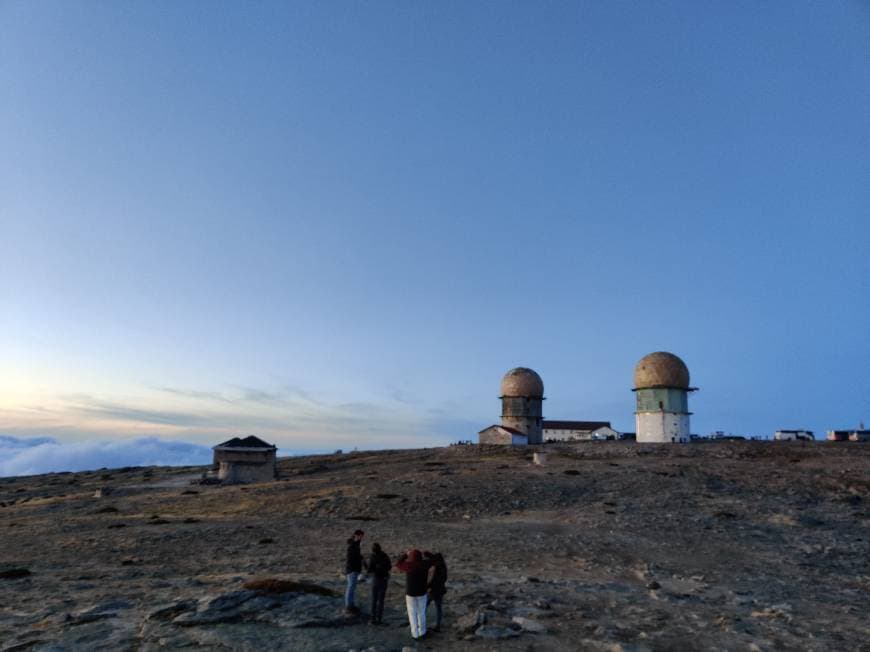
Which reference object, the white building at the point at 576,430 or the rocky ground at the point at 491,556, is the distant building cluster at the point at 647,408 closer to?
the white building at the point at 576,430

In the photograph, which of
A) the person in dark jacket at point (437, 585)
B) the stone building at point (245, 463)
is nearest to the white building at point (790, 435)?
the stone building at point (245, 463)

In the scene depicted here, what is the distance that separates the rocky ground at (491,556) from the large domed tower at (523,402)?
22.8 metres

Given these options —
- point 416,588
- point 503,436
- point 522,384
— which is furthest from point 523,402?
point 416,588

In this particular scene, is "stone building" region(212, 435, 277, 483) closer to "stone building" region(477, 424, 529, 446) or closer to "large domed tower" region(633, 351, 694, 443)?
"stone building" region(477, 424, 529, 446)

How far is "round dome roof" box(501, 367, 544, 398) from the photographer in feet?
238

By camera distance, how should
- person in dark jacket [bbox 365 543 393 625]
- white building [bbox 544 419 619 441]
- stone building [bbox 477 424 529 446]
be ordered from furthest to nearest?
white building [bbox 544 419 619 441] → stone building [bbox 477 424 529 446] → person in dark jacket [bbox 365 543 393 625]

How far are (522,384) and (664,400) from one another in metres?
17.5

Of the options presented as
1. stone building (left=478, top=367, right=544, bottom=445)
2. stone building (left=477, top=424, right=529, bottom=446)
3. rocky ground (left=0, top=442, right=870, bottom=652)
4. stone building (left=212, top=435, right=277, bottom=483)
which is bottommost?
rocky ground (left=0, top=442, right=870, bottom=652)

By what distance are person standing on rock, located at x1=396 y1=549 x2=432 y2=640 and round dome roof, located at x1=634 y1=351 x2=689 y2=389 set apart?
181ft

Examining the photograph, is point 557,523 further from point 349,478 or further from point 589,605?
point 349,478

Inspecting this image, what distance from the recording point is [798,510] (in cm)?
3092

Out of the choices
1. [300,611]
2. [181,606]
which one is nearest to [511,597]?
[300,611]

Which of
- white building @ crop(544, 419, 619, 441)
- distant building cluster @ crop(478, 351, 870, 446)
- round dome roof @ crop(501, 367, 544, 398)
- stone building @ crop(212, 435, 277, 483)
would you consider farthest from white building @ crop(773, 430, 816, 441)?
stone building @ crop(212, 435, 277, 483)

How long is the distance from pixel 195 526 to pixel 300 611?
59.1 feet
